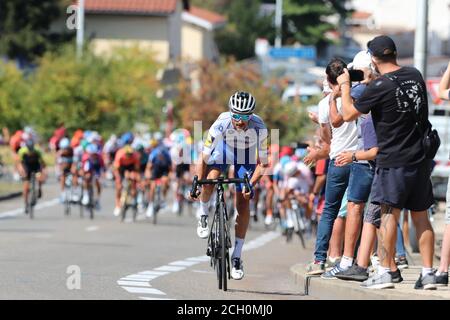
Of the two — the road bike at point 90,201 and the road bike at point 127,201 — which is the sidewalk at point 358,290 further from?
the road bike at point 90,201

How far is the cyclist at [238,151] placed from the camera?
1359 cm

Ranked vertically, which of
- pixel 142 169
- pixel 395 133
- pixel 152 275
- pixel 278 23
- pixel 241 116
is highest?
pixel 278 23

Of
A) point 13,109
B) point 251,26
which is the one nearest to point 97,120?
point 13,109

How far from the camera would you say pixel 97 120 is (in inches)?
2188

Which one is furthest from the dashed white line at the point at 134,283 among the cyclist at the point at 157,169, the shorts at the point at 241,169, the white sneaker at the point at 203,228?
the cyclist at the point at 157,169

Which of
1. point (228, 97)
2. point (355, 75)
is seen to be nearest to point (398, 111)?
point (355, 75)

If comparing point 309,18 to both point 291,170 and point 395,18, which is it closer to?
point 395,18

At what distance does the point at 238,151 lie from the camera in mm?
13828

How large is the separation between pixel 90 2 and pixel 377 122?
208ft

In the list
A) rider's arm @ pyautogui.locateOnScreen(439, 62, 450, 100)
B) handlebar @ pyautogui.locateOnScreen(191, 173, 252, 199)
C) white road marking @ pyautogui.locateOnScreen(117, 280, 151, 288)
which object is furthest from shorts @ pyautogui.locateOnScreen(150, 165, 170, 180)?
rider's arm @ pyautogui.locateOnScreen(439, 62, 450, 100)

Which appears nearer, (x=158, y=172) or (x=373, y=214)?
(x=373, y=214)

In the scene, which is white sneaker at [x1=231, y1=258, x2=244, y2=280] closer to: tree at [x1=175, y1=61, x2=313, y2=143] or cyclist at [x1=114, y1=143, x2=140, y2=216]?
cyclist at [x1=114, y1=143, x2=140, y2=216]

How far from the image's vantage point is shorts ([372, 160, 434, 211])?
12.0m

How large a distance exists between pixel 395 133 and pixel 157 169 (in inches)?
686
